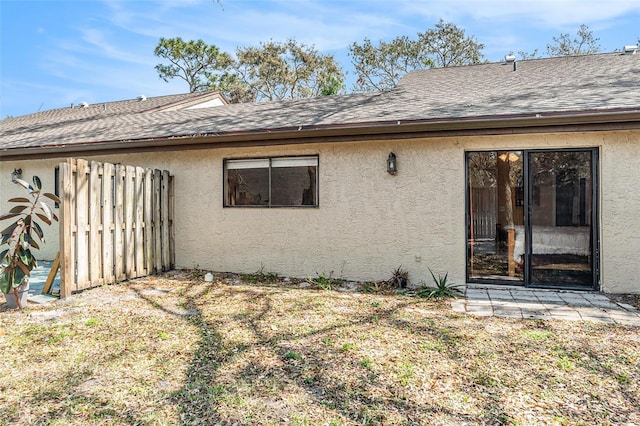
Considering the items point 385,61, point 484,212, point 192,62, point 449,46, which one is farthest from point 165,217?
point 192,62

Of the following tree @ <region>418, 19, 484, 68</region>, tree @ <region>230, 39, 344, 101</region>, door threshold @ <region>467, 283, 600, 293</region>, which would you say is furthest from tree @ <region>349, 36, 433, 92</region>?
door threshold @ <region>467, 283, 600, 293</region>

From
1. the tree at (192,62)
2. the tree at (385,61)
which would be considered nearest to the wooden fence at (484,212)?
the tree at (385,61)

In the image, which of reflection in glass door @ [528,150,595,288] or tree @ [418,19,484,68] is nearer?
reflection in glass door @ [528,150,595,288]

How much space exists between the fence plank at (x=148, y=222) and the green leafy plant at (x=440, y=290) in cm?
488

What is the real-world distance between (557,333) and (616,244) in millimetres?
2552

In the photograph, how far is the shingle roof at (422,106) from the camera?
5.91 meters

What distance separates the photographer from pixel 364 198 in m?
6.59

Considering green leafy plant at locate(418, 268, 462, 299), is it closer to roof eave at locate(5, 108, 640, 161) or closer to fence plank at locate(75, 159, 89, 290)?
roof eave at locate(5, 108, 640, 161)

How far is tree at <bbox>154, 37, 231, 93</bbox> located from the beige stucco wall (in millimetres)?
22739

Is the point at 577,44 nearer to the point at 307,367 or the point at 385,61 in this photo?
the point at 385,61

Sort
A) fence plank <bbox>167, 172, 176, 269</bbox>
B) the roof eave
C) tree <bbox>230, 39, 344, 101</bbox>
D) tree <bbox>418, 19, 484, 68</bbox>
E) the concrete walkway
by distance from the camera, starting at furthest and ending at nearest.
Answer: tree <bbox>230, 39, 344, 101</bbox>
tree <bbox>418, 19, 484, 68</bbox>
fence plank <bbox>167, 172, 176, 269</bbox>
the roof eave
the concrete walkway

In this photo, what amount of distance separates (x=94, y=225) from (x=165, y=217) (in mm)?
1679

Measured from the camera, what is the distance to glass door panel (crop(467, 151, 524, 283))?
5.98 metres

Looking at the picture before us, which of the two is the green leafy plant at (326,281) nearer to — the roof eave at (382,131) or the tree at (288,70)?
the roof eave at (382,131)
